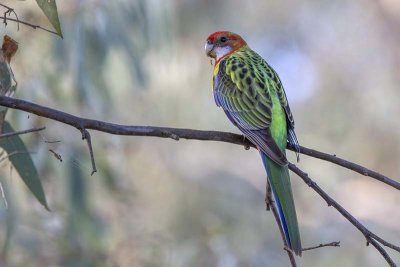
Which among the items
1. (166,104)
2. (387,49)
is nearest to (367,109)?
(387,49)

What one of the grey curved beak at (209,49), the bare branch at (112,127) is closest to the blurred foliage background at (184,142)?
the bare branch at (112,127)

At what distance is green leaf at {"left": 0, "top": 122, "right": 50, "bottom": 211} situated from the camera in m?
2.78

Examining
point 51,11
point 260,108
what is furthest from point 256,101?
point 51,11

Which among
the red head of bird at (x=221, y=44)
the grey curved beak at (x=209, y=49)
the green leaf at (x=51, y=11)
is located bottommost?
the green leaf at (x=51, y=11)

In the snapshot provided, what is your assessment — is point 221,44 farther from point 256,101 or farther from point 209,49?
point 256,101

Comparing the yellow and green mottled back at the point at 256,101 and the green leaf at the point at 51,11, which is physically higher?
the yellow and green mottled back at the point at 256,101

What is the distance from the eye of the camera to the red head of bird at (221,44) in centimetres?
402

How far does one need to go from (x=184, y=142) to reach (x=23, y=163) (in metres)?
6.63

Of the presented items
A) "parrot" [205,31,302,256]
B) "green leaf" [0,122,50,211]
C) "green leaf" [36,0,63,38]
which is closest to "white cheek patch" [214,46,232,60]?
"parrot" [205,31,302,256]

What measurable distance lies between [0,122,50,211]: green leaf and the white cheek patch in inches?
57.6

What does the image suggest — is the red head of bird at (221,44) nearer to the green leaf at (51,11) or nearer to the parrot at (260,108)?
the parrot at (260,108)

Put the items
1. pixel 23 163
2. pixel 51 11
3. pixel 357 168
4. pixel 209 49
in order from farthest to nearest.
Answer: pixel 209 49 → pixel 23 163 → pixel 51 11 → pixel 357 168

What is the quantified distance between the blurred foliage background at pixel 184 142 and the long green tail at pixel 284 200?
31.1 inches

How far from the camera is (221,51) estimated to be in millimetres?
4031
